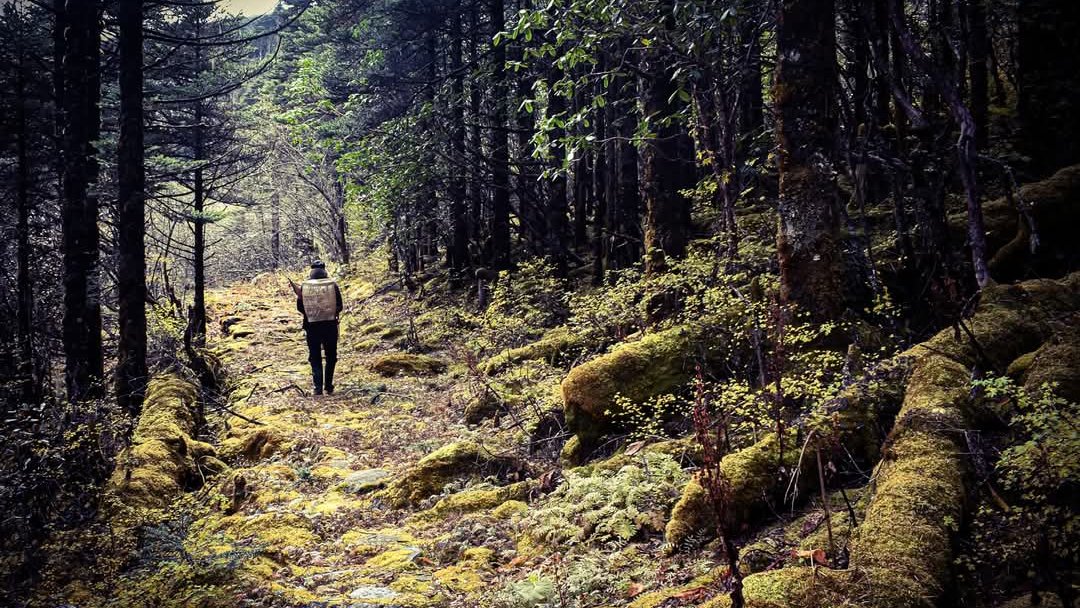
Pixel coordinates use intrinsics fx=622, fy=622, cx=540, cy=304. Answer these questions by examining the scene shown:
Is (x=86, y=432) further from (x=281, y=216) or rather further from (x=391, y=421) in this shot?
(x=281, y=216)

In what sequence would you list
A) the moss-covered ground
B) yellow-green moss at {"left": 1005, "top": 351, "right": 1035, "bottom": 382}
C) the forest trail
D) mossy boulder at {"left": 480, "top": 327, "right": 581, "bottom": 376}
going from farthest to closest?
mossy boulder at {"left": 480, "top": 327, "right": 581, "bottom": 376}
the forest trail
yellow-green moss at {"left": 1005, "top": 351, "right": 1035, "bottom": 382}
the moss-covered ground

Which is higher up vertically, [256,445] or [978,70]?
[978,70]

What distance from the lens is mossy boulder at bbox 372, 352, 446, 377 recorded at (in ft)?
41.0

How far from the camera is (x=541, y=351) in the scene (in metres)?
9.88

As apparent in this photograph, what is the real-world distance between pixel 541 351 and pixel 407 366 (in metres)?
3.92

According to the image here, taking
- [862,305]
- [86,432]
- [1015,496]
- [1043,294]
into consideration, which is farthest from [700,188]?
[86,432]

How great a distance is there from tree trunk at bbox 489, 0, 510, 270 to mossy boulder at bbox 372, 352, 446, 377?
15.2ft

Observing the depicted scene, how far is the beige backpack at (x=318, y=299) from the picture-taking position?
37.3 ft

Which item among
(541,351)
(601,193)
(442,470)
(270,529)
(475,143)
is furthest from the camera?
(475,143)

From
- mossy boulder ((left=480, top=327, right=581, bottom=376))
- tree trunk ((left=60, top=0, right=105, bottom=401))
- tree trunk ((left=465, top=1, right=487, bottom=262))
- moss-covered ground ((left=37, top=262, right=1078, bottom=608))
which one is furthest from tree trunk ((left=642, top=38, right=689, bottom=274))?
tree trunk ((left=60, top=0, right=105, bottom=401))

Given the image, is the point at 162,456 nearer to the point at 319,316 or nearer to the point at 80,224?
the point at 80,224

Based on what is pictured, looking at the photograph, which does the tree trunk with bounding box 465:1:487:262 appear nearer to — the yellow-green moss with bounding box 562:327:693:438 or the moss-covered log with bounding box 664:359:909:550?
the yellow-green moss with bounding box 562:327:693:438

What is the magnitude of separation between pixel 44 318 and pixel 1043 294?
45.0ft

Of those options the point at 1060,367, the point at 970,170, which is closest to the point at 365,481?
the point at 1060,367
